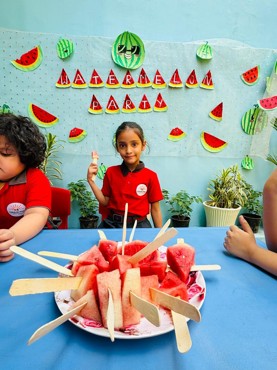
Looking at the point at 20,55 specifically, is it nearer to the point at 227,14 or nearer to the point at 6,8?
the point at 6,8

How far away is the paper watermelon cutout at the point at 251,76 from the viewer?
2.70 metres

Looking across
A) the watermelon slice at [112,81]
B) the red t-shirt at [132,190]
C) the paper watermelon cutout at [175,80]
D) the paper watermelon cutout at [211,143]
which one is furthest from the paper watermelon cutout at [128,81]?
the red t-shirt at [132,190]

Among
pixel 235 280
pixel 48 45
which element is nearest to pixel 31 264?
pixel 235 280

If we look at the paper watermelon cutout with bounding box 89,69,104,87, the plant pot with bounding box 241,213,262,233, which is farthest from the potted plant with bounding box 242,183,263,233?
the paper watermelon cutout with bounding box 89,69,104,87

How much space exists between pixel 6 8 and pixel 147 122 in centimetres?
175

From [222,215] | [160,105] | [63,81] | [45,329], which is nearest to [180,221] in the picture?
[222,215]

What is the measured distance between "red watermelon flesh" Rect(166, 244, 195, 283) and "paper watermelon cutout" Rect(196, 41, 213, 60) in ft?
8.10

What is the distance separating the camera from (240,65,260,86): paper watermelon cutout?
2.70 meters

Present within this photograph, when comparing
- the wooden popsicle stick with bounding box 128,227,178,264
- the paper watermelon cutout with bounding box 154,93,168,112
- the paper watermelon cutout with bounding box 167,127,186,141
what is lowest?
the wooden popsicle stick with bounding box 128,227,178,264

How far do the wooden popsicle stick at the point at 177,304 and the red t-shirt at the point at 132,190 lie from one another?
1.12 m

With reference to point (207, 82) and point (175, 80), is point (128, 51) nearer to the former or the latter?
point (175, 80)

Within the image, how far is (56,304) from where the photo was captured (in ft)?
1.87

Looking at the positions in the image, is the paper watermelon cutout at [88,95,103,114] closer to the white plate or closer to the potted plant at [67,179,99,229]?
the potted plant at [67,179,99,229]

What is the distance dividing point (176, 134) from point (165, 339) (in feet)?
8.03
